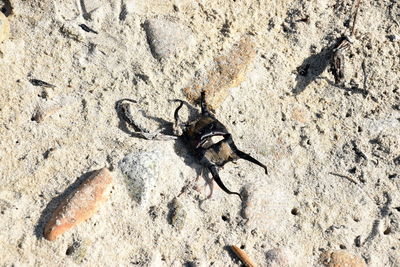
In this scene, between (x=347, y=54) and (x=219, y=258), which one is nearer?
(x=219, y=258)

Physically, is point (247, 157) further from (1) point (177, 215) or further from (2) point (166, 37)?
(2) point (166, 37)

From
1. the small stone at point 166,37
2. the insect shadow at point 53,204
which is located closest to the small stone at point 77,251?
the insect shadow at point 53,204

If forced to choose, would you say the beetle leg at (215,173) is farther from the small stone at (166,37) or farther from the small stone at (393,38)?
the small stone at (393,38)

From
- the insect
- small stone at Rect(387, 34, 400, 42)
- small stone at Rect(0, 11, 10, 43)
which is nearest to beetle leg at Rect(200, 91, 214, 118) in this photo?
the insect

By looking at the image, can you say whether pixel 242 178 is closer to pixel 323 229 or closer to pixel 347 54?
pixel 323 229

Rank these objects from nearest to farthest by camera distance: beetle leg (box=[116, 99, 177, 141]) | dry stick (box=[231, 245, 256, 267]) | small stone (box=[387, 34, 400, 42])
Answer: dry stick (box=[231, 245, 256, 267])
beetle leg (box=[116, 99, 177, 141])
small stone (box=[387, 34, 400, 42])

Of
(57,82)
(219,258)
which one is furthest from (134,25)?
(219,258)

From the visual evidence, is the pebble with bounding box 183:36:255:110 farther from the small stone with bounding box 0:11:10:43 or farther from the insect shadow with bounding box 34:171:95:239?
the small stone with bounding box 0:11:10:43
